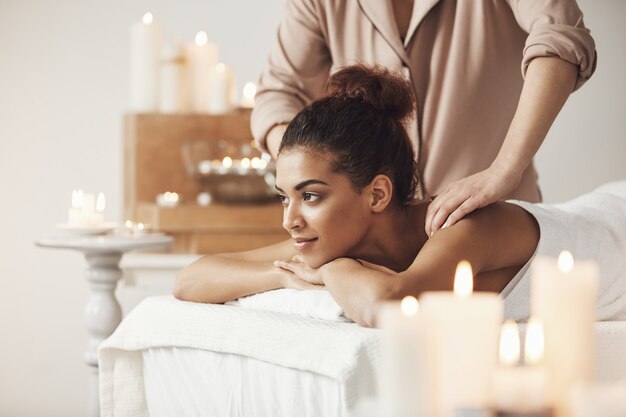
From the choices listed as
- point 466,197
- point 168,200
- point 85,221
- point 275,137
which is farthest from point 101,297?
point 466,197

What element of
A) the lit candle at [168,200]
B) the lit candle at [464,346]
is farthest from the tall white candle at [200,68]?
the lit candle at [464,346]

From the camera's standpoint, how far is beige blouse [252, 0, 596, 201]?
1.92 metres

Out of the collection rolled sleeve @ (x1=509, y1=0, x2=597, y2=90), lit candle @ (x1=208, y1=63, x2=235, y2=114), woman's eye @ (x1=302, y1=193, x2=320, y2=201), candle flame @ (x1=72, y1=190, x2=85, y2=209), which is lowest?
woman's eye @ (x1=302, y1=193, x2=320, y2=201)

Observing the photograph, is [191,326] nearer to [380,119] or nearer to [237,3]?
[380,119]

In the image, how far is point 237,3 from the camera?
14.5 ft

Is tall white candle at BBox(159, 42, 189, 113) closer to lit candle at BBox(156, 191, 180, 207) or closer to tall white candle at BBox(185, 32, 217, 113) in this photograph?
tall white candle at BBox(185, 32, 217, 113)

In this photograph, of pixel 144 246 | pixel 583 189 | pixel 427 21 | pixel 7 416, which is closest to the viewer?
pixel 427 21

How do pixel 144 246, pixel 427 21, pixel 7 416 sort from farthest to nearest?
pixel 7 416, pixel 144 246, pixel 427 21

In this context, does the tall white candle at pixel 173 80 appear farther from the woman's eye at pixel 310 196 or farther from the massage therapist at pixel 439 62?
the woman's eye at pixel 310 196

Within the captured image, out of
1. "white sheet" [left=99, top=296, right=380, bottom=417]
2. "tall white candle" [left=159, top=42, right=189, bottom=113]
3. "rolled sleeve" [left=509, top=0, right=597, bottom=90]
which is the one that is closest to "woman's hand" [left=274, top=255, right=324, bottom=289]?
"white sheet" [left=99, top=296, right=380, bottom=417]

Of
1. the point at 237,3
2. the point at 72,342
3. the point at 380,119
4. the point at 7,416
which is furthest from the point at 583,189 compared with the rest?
the point at 380,119

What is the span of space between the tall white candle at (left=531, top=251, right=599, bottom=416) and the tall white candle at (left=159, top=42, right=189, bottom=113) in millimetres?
3237

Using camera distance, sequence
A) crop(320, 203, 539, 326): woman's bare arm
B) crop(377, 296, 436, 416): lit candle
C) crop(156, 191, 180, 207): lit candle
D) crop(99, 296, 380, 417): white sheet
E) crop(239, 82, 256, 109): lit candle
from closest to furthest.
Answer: crop(377, 296, 436, 416): lit candle < crop(99, 296, 380, 417): white sheet < crop(320, 203, 539, 326): woman's bare arm < crop(156, 191, 180, 207): lit candle < crop(239, 82, 256, 109): lit candle

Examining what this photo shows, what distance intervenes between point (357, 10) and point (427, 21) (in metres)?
0.15
